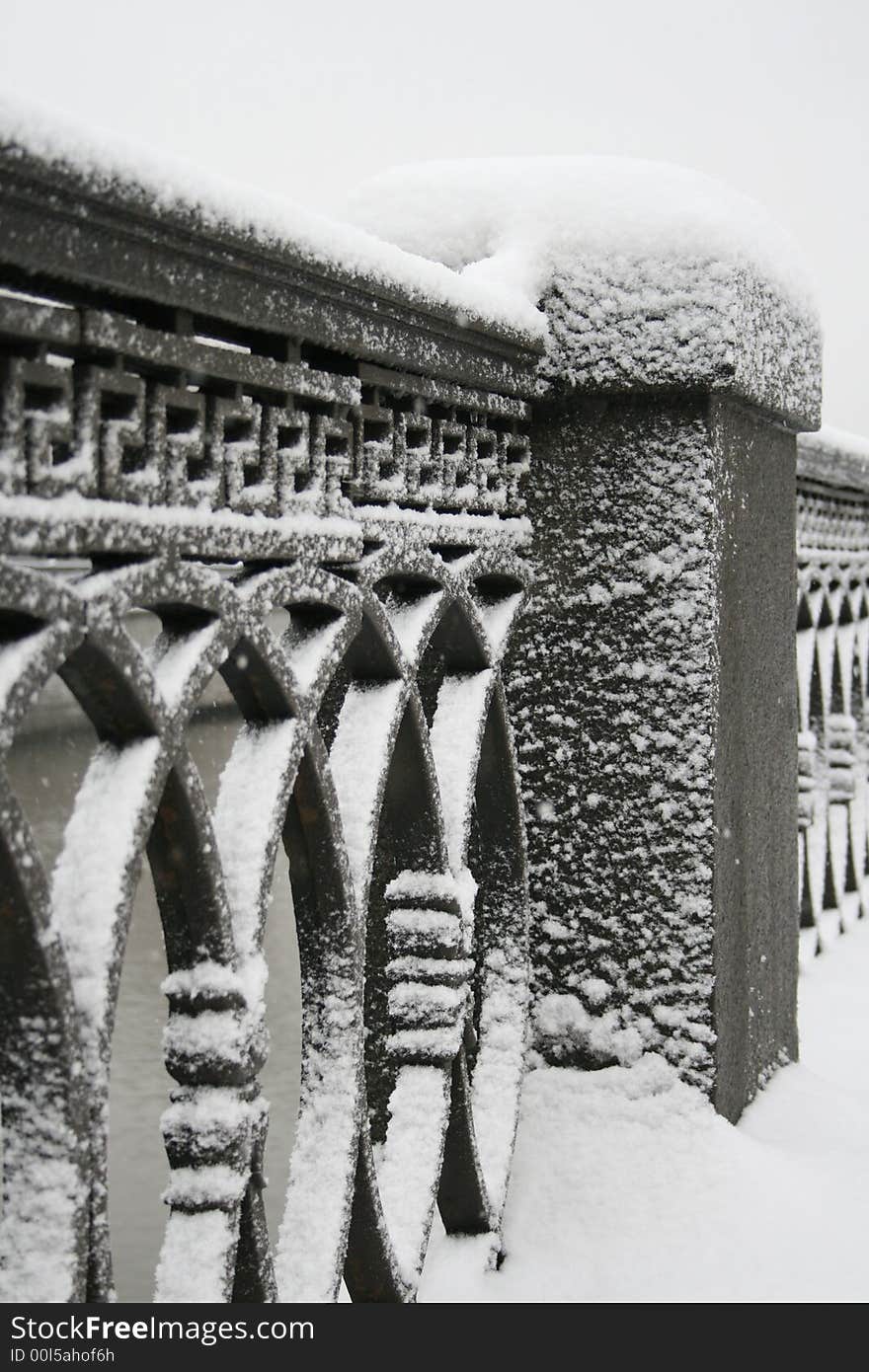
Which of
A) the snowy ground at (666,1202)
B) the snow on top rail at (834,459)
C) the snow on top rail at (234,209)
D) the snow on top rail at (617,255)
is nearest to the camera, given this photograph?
the snow on top rail at (234,209)

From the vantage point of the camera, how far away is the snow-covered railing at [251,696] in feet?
3.26

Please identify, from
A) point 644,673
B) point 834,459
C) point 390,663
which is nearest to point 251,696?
point 390,663

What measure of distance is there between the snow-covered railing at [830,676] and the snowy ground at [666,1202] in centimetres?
137

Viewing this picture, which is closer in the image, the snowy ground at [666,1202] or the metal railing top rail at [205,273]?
the metal railing top rail at [205,273]

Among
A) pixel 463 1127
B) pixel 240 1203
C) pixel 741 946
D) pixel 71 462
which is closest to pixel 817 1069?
pixel 741 946

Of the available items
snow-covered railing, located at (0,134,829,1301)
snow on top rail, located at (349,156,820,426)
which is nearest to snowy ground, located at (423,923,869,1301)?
snow-covered railing, located at (0,134,829,1301)

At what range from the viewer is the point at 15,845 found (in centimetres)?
94

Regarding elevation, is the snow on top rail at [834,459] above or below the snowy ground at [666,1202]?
above

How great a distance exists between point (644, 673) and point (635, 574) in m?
0.13

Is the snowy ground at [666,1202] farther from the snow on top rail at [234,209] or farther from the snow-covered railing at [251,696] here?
the snow on top rail at [234,209]

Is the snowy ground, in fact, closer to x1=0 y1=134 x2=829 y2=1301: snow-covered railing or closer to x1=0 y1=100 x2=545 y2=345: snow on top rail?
x1=0 y1=134 x2=829 y2=1301: snow-covered railing

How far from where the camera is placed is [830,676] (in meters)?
3.84

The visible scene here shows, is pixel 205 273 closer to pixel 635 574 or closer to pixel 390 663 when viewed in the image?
pixel 390 663

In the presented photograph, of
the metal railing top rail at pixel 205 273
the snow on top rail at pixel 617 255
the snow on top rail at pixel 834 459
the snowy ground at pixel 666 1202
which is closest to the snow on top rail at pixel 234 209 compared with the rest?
the metal railing top rail at pixel 205 273
